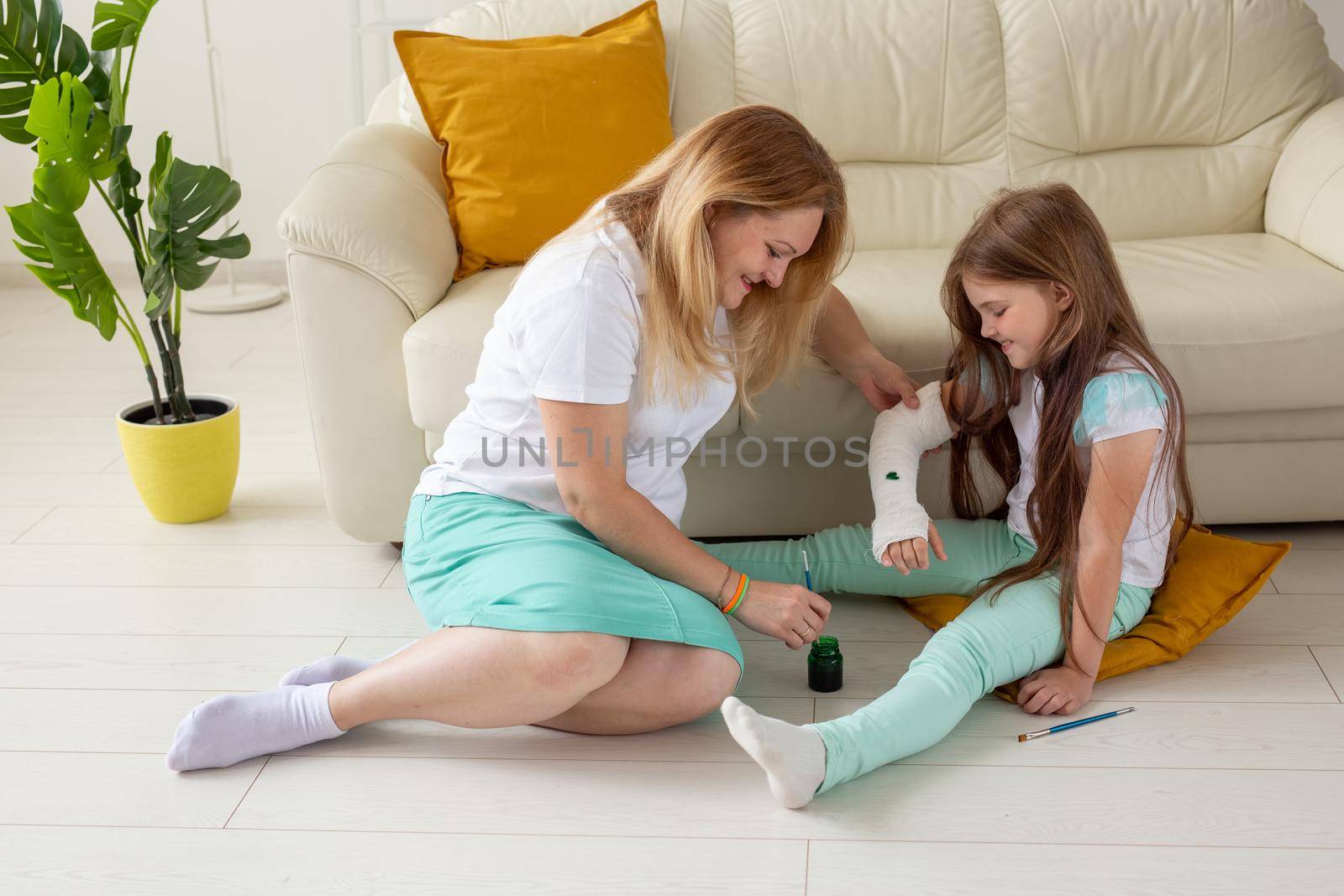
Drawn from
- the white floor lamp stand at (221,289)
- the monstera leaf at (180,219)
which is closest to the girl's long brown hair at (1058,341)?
the monstera leaf at (180,219)

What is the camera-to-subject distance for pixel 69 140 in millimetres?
1971

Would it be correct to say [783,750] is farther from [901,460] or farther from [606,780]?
[901,460]

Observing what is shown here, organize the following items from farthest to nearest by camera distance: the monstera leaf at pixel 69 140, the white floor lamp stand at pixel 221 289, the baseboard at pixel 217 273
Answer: the baseboard at pixel 217 273
the white floor lamp stand at pixel 221 289
the monstera leaf at pixel 69 140

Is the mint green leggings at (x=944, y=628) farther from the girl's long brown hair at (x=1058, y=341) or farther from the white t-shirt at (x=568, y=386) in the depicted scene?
the white t-shirt at (x=568, y=386)

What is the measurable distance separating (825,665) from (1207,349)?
78 centimetres

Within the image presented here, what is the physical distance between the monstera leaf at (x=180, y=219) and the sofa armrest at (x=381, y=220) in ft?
0.55

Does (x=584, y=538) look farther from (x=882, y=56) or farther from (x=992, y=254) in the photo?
(x=882, y=56)

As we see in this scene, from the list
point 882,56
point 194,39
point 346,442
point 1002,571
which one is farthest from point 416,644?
point 194,39

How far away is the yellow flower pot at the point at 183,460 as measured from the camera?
223 centimetres

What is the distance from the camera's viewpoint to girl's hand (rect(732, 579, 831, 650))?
164 cm

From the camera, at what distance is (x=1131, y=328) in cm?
172

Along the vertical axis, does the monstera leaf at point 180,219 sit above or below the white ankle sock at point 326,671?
above

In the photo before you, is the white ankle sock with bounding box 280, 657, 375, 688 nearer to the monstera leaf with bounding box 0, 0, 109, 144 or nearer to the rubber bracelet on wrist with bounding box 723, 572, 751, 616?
the rubber bracelet on wrist with bounding box 723, 572, 751, 616

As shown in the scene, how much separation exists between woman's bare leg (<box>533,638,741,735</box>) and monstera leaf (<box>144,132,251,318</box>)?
1.02m
